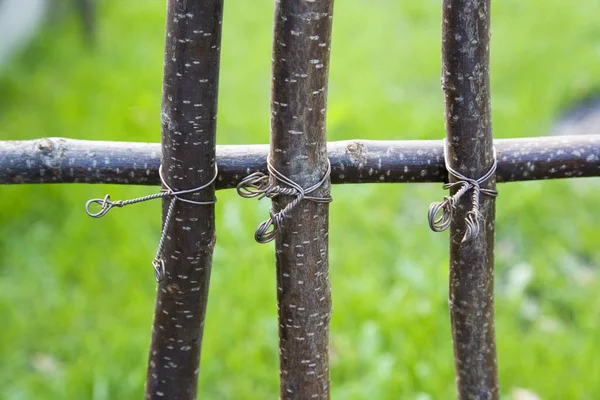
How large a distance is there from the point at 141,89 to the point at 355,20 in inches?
51.7

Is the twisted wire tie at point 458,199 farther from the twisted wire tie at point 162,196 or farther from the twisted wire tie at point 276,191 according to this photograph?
the twisted wire tie at point 162,196

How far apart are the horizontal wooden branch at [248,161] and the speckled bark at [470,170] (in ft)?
0.22

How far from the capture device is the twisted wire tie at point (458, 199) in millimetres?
1047

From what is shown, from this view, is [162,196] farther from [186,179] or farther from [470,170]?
[470,170]

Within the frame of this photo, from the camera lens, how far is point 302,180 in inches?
41.6

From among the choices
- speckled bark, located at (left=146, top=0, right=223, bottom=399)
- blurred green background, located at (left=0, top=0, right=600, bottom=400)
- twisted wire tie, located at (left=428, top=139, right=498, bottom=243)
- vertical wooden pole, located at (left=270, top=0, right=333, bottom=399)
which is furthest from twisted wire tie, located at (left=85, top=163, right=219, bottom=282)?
blurred green background, located at (left=0, top=0, right=600, bottom=400)

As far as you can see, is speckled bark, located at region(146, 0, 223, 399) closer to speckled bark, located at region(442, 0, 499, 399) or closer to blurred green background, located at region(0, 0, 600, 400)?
speckled bark, located at region(442, 0, 499, 399)

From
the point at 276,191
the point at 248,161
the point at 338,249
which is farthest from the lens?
the point at 338,249

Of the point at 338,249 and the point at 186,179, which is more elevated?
the point at 338,249

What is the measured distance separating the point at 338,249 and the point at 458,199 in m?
1.31

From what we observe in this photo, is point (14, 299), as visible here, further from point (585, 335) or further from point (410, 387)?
point (585, 335)

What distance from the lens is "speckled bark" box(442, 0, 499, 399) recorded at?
3.46 ft

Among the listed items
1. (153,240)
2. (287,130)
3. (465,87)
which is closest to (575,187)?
(153,240)

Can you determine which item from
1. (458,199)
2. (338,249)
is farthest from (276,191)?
(338,249)
